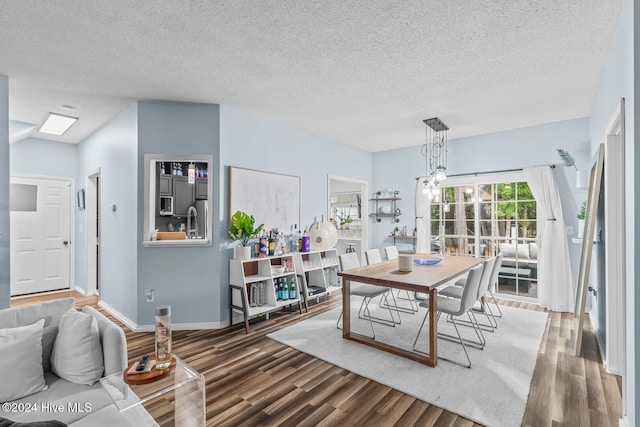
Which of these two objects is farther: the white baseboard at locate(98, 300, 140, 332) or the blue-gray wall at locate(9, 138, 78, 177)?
the blue-gray wall at locate(9, 138, 78, 177)

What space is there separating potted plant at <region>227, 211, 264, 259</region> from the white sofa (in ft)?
5.78

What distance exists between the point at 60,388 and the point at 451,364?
2727 mm

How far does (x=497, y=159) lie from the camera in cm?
483

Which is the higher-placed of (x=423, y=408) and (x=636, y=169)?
(x=636, y=169)

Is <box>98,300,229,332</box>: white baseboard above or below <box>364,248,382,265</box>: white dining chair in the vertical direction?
below

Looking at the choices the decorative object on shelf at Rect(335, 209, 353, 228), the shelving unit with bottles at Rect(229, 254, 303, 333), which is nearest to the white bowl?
the shelving unit with bottles at Rect(229, 254, 303, 333)

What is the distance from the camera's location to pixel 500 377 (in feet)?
8.17

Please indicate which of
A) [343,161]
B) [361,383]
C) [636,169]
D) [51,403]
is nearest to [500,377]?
[361,383]

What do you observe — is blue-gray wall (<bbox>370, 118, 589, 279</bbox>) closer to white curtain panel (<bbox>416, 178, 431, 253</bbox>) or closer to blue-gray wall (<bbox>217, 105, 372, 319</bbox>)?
white curtain panel (<bbox>416, 178, 431, 253</bbox>)

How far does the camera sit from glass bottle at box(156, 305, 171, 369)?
5.36ft

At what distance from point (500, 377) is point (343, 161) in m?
3.98

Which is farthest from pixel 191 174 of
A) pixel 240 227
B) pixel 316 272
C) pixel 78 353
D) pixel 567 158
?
pixel 567 158

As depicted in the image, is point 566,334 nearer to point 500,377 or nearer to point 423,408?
point 500,377

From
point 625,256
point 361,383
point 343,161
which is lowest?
point 361,383
